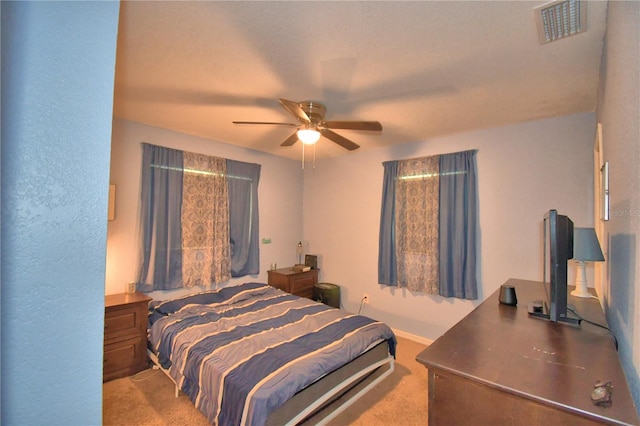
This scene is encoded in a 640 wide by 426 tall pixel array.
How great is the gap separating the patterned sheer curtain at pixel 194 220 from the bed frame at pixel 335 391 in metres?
0.99

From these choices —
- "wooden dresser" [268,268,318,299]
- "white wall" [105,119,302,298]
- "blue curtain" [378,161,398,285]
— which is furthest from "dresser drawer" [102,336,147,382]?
"blue curtain" [378,161,398,285]


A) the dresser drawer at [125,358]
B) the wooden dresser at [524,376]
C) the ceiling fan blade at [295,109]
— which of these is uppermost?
the ceiling fan blade at [295,109]

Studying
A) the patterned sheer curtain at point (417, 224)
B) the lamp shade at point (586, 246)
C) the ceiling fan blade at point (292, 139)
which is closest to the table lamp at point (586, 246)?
the lamp shade at point (586, 246)

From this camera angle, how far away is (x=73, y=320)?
1.67ft

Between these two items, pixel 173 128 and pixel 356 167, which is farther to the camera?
pixel 356 167

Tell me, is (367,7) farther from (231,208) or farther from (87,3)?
(231,208)

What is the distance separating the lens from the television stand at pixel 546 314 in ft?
4.42

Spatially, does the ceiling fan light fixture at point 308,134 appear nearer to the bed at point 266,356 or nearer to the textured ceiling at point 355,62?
the textured ceiling at point 355,62

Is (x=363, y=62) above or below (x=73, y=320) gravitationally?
above

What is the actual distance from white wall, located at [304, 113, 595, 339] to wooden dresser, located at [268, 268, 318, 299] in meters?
0.33

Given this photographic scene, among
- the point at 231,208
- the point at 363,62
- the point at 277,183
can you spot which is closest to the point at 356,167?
the point at 277,183

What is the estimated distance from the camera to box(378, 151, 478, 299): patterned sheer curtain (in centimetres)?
321

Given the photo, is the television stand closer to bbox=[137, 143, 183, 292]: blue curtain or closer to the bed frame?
the bed frame

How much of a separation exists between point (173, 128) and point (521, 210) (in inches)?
160
